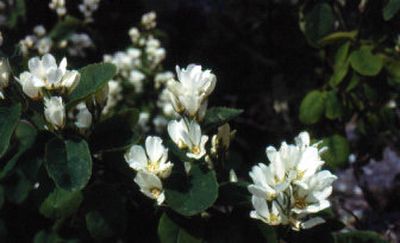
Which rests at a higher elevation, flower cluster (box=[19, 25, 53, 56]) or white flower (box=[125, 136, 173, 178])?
white flower (box=[125, 136, 173, 178])

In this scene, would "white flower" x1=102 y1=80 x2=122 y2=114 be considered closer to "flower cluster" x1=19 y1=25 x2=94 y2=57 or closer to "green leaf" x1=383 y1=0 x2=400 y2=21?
"flower cluster" x1=19 y1=25 x2=94 y2=57

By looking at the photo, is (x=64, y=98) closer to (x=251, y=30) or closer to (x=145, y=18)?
(x=145, y=18)

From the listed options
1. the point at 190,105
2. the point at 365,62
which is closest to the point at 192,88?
the point at 190,105

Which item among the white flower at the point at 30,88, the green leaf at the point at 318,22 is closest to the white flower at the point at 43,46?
the green leaf at the point at 318,22

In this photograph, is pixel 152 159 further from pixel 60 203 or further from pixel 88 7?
pixel 88 7

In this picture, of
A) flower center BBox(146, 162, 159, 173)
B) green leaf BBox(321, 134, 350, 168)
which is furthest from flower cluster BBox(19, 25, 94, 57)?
flower center BBox(146, 162, 159, 173)

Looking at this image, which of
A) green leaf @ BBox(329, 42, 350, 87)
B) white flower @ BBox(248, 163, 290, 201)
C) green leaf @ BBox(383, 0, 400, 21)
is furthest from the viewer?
green leaf @ BBox(329, 42, 350, 87)
